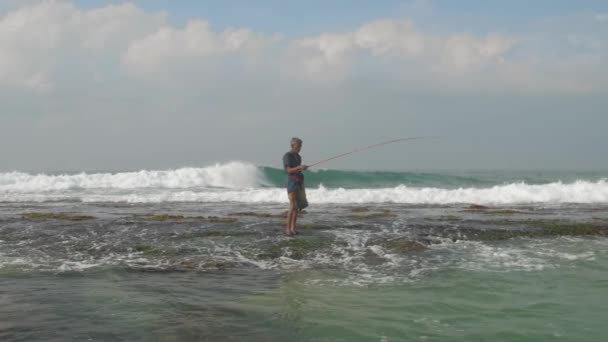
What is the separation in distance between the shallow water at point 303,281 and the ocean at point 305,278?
0.03 meters

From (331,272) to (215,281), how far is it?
199 cm

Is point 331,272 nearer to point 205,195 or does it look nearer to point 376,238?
point 376,238

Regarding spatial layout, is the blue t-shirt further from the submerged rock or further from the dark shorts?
the submerged rock

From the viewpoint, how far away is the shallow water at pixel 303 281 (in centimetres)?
557

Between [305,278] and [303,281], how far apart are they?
21cm

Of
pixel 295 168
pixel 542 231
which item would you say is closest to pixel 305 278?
pixel 295 168

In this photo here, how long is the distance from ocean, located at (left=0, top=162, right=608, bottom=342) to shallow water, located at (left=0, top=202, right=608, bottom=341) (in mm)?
31

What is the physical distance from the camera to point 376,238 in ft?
38.4

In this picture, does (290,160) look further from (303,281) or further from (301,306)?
(301,306)

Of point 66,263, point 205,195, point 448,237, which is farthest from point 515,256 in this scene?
Result: point 205,195

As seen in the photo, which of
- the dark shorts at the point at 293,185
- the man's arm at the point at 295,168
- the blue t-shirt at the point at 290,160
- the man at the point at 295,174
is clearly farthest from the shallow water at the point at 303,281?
the blue t-shirt at the point at 290,160

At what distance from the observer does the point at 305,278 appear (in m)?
8.17

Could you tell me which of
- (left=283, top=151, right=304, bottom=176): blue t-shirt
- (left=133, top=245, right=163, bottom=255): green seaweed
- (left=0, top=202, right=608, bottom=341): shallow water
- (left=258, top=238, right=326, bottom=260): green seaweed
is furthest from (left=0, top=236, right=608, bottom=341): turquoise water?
(left=283, top=151, right=304, bottom=176): blue t-shirt

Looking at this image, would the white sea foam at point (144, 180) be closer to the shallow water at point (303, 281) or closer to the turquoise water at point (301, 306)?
the shallow water at point (303, 281)
